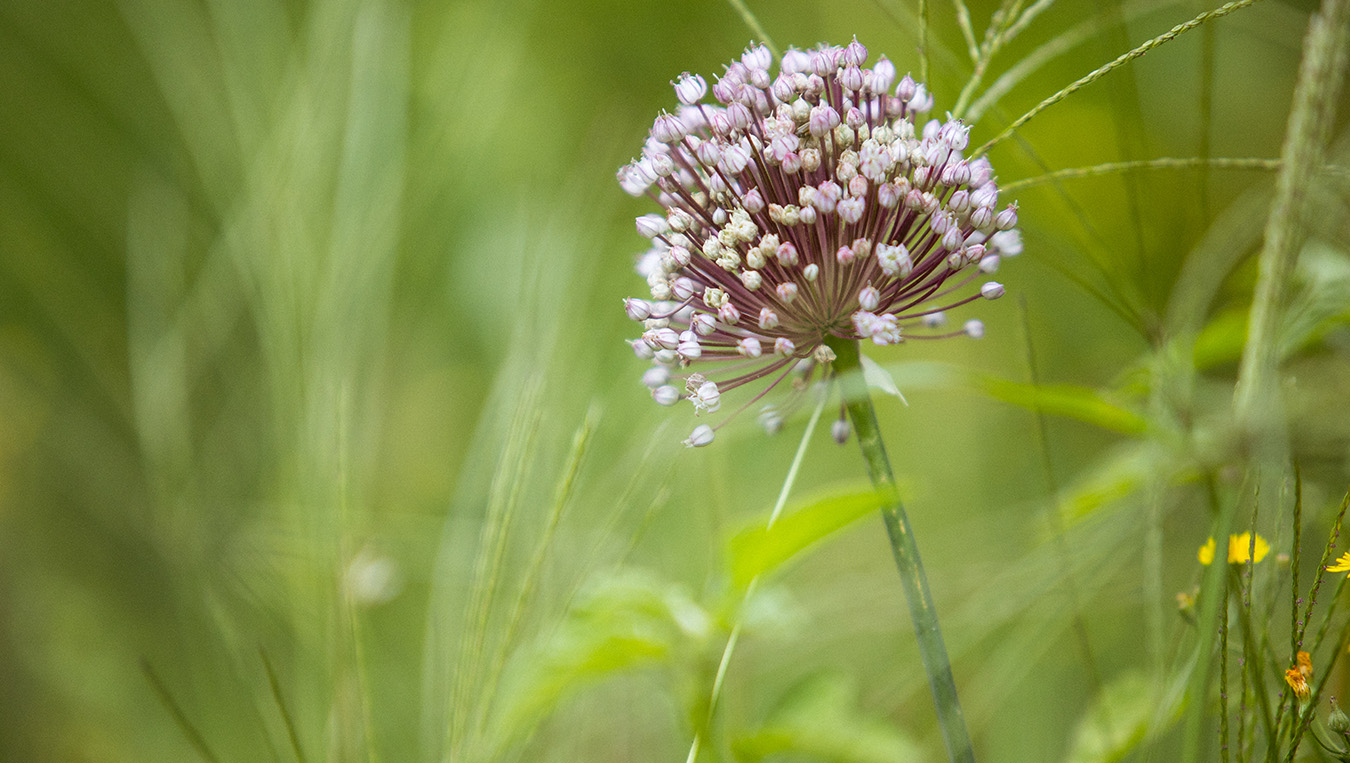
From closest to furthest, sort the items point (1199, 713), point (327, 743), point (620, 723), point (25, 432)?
point (1199, 713), point (327, 743), point (620, 723), point (25, 432)

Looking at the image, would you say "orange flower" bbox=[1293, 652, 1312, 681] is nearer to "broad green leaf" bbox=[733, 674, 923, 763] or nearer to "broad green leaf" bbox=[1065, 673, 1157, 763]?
"broad green leaf" bbox=[1065, 673, 1157, 763]

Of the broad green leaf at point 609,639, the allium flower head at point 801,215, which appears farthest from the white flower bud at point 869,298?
the broad green leaf at point 609,639

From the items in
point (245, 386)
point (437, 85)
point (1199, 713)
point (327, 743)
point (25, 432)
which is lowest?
point (1199, 713)

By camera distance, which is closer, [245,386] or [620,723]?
[620,723]

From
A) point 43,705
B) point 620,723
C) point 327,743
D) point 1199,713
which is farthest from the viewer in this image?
point 43,705

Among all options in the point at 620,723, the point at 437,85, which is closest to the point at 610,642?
the point at 620,723

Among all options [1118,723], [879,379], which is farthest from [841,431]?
[1118,723]

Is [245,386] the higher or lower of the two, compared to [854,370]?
higher

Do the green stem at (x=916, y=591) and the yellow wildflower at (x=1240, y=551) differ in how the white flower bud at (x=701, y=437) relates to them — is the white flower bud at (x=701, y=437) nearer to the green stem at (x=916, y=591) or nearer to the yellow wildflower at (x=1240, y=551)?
the green stem at (x=916, y=591)

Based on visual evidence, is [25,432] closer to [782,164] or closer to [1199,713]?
[782,164]
